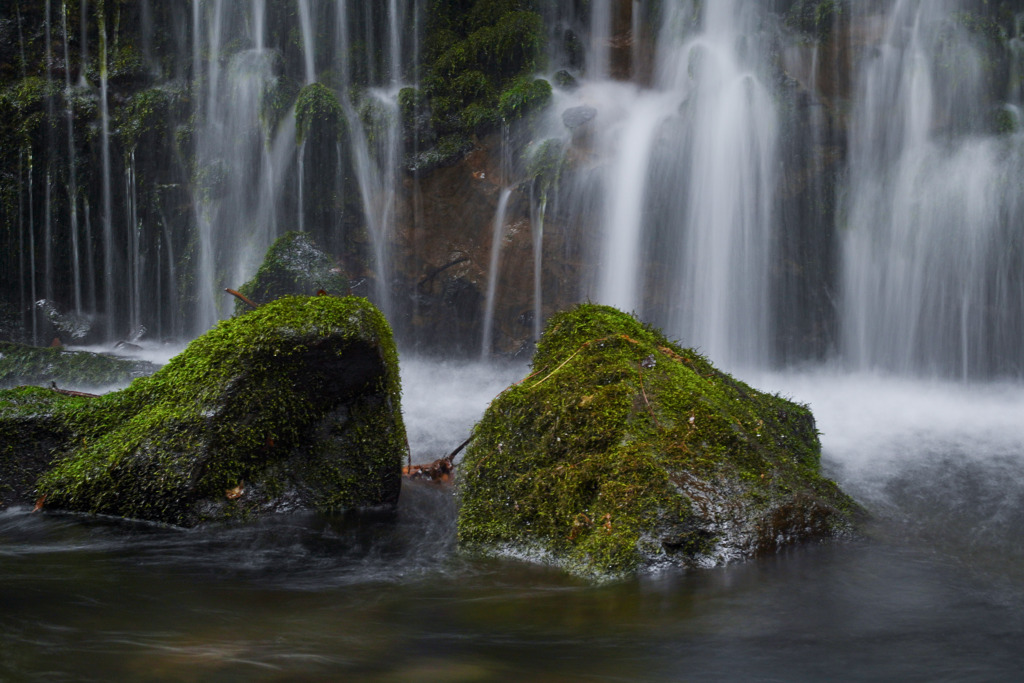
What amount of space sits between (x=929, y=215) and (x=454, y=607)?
9.10 m

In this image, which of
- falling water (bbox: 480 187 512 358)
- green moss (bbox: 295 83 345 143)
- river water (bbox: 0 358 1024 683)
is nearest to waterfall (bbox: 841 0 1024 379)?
falling water (bbox: 480 187 512 358)

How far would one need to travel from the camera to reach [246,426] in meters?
4.18

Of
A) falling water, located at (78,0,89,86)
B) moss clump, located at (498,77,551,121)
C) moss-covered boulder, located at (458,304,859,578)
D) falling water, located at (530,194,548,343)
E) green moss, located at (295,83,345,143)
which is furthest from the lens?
falling water, located at (78,0,89,86)

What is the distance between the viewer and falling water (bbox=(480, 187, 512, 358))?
38.0 ft

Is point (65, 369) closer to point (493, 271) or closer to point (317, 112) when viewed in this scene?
point (317, 112)

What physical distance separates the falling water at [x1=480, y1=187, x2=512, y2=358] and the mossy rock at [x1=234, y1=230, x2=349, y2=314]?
2.30m

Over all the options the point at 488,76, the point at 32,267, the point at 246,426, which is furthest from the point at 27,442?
the point at 32,267

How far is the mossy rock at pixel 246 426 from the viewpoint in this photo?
13.5 feet

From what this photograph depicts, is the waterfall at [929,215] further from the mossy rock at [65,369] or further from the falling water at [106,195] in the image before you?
the falling water at [106,195]

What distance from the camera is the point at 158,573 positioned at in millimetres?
3656

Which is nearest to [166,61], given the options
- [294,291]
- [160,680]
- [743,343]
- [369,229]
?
[369,229]

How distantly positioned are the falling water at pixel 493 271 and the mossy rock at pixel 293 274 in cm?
230

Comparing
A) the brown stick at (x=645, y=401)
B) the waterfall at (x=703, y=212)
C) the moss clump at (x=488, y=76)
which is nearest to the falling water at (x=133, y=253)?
the moss clump at (x=488, y=76)

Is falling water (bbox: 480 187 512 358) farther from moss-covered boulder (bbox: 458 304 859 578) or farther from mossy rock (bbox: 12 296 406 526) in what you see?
mossy rock (bbox: 12 296 406 526)
